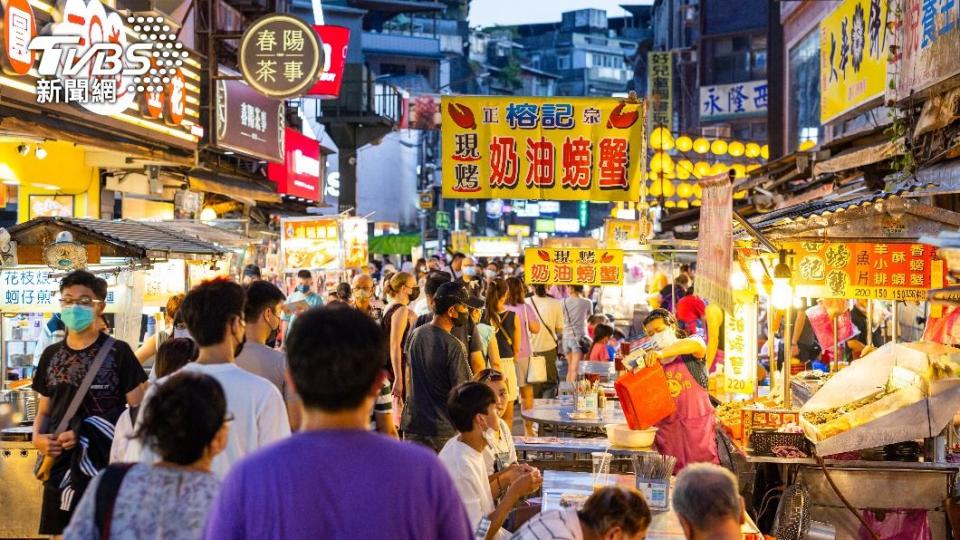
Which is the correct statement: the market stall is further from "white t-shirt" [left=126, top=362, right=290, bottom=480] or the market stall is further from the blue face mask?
"white t-shirt" [left=126, top=362, right=290, bottom=480]

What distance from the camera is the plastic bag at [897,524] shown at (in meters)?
8.05

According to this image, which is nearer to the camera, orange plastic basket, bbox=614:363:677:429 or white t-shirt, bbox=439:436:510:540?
white t-shirt, bbox=439:436:510:540

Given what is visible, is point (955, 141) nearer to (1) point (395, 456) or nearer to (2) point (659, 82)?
(1) point (395, 456)

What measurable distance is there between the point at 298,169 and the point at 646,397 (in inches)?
865

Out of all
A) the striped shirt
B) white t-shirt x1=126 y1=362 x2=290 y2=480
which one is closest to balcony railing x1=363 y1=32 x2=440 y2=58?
white t-shirt x1=126 y1=362 x2=290 y2=480

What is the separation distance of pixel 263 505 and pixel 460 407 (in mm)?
3307

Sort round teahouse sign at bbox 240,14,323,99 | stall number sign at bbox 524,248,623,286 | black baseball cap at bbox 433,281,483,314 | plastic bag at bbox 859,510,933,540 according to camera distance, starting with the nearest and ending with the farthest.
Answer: plastic bag at bbox 859,510,933,540 → black baseball cap at bbox 433,281,483,314 → stall number sign at bbox 524,248,623,286 → round teahouse sign at bbox 240,14,323,99

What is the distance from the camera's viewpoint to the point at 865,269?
9.21 meters

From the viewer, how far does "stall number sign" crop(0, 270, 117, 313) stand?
10461 millimetres

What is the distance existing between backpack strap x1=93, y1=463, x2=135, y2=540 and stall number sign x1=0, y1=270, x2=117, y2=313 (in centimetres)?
717

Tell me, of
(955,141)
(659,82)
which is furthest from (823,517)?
(659,82)

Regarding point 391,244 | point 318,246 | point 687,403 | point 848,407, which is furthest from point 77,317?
point 391,244

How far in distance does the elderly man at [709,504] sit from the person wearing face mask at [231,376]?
167 cm

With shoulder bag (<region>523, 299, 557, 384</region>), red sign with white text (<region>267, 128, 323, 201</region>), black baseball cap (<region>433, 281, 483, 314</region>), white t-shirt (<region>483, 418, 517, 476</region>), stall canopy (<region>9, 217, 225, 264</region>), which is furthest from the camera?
red sign with white text (<region>267, 128, 323, 201</region>)
